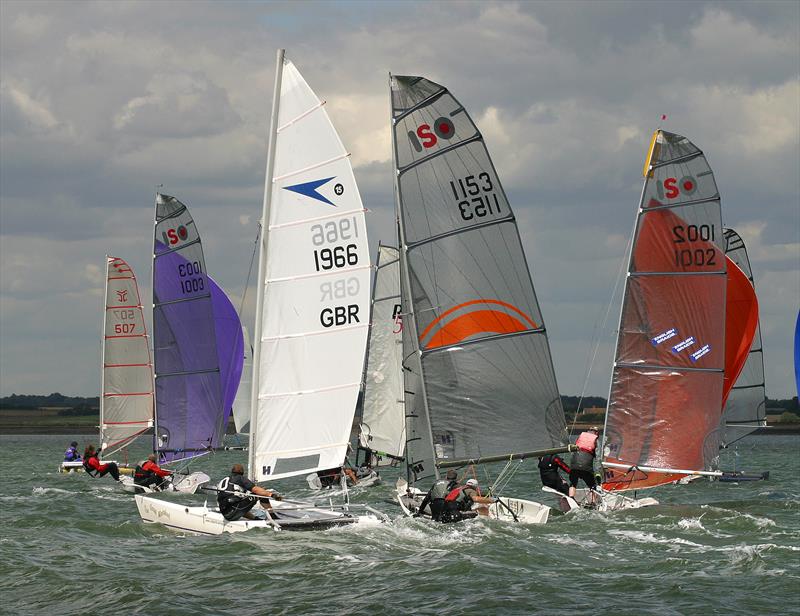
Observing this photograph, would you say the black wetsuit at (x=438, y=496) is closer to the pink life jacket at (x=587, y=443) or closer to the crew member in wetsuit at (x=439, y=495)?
the crew member in wetsuit at (x=439, y=495)

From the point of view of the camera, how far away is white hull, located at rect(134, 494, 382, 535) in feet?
75.9

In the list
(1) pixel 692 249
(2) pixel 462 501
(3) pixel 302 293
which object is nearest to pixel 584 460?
(2) pixel 462 501

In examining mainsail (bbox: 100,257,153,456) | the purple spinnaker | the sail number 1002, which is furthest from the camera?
mainsail (bbox: 100,257,153,456)

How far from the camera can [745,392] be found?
4284cm

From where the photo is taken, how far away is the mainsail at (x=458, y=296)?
25531mm

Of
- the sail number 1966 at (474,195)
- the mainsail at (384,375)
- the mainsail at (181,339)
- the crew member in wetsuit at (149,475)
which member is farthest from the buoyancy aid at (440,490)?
the mainsail at (181,339)

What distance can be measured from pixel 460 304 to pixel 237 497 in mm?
6167

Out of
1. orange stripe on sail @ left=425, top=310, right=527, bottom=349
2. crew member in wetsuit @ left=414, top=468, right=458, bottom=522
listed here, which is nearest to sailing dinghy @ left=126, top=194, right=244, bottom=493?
orange stripe on sail @ left=425, top=310, right=527, bottom=349

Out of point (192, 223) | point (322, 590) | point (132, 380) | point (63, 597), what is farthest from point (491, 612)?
point (132, 380)

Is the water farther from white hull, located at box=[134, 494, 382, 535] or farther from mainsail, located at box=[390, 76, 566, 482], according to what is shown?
mainsail, located at box=[390, 76, 566, 482]

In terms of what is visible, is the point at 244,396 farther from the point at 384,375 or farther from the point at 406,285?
the point at 406,285

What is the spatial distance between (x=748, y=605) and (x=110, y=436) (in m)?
32.7

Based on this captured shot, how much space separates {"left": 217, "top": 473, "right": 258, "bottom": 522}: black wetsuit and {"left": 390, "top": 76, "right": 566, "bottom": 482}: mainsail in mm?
4065

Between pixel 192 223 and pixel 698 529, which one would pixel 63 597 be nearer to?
pixel 698 529
